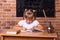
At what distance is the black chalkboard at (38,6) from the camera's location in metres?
3.29

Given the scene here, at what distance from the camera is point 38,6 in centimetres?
331

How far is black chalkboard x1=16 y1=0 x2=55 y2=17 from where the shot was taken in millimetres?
3295

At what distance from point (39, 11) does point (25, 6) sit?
324 millimetres

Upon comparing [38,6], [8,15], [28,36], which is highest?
[38,6]

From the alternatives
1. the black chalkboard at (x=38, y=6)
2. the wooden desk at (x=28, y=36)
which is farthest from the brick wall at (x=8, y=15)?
the wooden desk at (x=28, y=36)

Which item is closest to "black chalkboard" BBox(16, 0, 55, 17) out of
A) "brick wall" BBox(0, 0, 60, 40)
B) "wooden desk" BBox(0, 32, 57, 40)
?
"brick wall" BBox(0, 0, 60, 40)

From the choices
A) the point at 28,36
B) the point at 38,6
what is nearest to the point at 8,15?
the point at 38,6

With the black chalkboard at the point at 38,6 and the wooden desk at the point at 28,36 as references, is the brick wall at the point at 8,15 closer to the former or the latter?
the black chalkboard at the point at 38,6

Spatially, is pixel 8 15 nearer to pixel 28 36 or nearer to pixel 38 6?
pixel 38 6

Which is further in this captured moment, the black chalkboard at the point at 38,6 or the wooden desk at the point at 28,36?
Answer: the black chalkboard at the point at 38,6

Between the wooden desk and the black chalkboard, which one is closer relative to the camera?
the wooden desk

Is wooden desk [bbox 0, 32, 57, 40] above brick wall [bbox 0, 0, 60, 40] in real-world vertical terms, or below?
below

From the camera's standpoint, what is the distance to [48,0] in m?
3.29

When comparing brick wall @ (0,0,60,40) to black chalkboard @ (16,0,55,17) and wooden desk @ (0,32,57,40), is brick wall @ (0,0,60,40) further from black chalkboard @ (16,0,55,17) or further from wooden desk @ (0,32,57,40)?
wooden desk @ (0,32,57,40)
